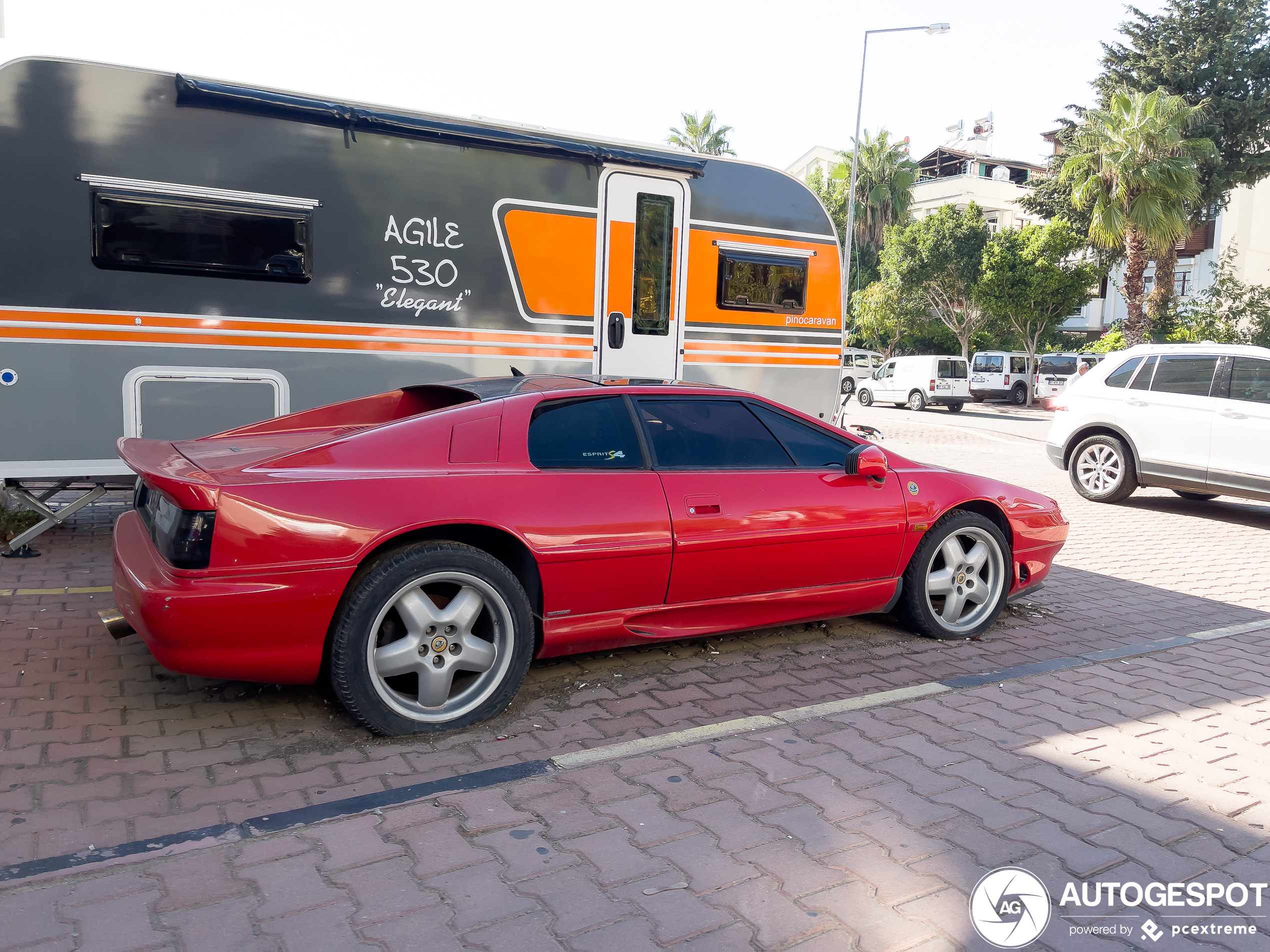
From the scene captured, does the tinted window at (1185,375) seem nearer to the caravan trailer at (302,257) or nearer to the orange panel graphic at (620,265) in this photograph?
the caravan trailer at (302,257)

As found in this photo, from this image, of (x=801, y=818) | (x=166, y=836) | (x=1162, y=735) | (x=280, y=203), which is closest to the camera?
(x=166, y=836)

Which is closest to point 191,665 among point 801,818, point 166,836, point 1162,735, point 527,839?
point 166,836

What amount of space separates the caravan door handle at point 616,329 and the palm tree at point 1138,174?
23.8 metres

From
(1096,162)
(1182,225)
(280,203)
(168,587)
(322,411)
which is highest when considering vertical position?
(1096,162)

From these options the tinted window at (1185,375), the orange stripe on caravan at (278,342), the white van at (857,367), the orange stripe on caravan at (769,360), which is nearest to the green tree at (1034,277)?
the white van at (857,367)

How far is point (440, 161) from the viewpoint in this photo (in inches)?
271

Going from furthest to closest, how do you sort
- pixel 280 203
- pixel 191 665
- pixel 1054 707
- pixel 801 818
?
pixel 280 203 → pixel 1054 707 → pixel 191 665 → pixel 801 818

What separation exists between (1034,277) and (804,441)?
30.3 meters

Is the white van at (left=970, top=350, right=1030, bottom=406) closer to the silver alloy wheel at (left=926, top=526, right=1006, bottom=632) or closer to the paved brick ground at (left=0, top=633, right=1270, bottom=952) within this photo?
the silver alloy wheel at (left=926, top=526, right=1006, bottom=632)

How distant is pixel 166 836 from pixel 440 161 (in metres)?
5.22

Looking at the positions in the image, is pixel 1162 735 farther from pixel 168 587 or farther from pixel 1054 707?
pixel 168 587

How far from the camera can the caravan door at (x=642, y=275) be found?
7598 mm

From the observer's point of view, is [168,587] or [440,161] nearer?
[168,587]

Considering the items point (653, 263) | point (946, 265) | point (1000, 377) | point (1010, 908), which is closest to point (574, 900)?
point (1010, 908)
